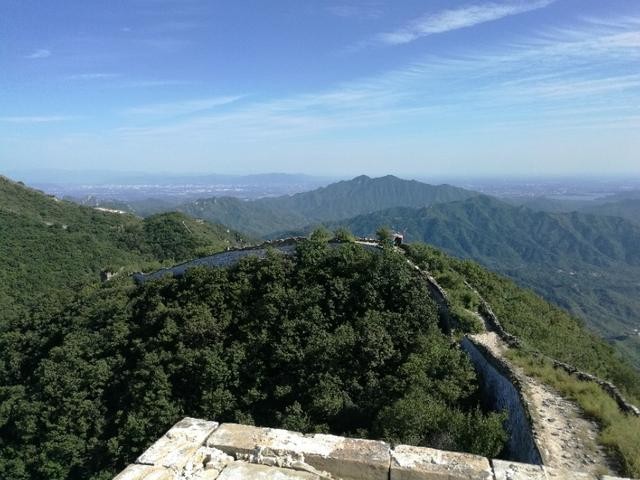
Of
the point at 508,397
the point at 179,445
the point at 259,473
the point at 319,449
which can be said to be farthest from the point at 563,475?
the point at 508,397

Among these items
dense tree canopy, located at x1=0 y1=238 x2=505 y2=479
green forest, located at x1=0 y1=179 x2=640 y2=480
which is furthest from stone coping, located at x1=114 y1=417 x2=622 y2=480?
dense tree canopy, located at x1=0 y1=238 x2=505 y2=479

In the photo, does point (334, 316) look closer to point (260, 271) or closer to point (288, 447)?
point (260, 271)

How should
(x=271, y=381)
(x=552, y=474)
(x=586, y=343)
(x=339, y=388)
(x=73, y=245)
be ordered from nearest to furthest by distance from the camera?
1. (x=552, y=474)
2. (x=339, y=388)
3. (x=271, y=381)
4. (x=586, y=343)
5. (x=73, y=245)

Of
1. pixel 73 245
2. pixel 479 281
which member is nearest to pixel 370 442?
pixel 479 281

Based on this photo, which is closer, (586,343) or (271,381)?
(271,381)

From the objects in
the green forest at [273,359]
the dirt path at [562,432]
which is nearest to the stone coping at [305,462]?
the dirt path at [562,432]

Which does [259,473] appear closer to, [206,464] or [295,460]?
[295,460]

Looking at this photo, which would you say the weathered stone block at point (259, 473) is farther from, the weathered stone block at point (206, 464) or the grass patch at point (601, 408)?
the grass patch at point (601, 408)
